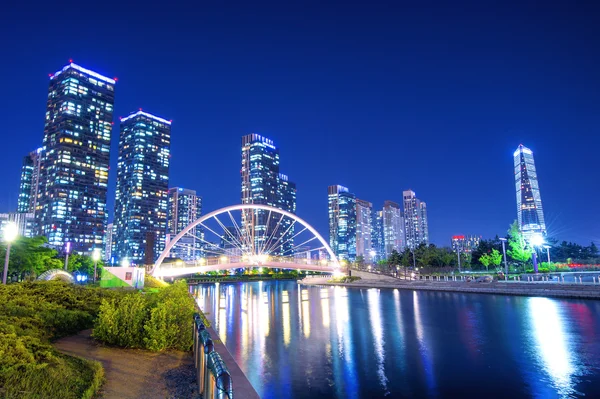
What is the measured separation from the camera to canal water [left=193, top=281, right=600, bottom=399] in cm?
1119

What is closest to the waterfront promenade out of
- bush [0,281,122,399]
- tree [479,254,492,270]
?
tree [479,254,492,270]

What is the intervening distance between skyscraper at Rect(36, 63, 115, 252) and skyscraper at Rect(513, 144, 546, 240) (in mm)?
172497

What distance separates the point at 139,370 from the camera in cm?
876

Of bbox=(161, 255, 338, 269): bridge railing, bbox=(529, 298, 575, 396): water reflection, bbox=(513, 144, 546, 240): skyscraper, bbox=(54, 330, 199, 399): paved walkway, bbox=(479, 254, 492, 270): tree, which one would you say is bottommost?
Answer: bbox=(529, 298, 575, 396): water reflection

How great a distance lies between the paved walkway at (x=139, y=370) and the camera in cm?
732

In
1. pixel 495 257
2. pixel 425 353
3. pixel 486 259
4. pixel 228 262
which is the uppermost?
pixel 228 262

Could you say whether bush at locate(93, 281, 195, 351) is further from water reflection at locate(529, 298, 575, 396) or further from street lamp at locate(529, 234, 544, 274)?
street lamp at locate(529, 234, 544, 274)

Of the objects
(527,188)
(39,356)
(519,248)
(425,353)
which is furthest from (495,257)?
(527,188)

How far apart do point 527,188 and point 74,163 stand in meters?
186

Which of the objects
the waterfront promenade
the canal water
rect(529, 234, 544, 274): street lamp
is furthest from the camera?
rect(529, 234, 544, 274): street lamp

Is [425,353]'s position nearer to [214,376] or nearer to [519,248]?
[214,376]

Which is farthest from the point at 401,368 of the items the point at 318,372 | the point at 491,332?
the point at 491,332

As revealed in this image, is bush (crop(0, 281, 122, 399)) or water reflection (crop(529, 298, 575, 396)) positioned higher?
bush (crop(0, 281, 122, 399))

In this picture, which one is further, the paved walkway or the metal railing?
the paved walkway
